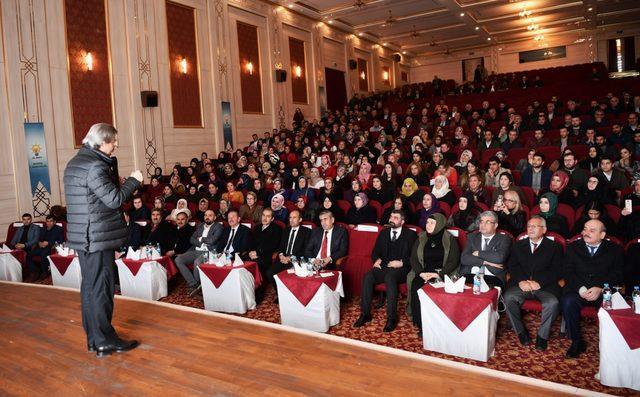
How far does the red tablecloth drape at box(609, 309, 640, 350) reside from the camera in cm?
250

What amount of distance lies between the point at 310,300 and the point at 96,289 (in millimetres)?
1575

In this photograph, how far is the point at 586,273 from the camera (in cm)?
320

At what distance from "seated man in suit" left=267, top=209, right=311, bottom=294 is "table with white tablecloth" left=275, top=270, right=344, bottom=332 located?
77 centimetres

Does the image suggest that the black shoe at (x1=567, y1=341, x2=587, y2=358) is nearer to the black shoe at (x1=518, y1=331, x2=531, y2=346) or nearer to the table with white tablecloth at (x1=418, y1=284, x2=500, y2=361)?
the black shoe at (x1=518, y1=331, x2=531, y2=346)

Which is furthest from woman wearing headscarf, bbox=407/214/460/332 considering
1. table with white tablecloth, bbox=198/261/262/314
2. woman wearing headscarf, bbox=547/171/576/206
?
woman wearing headscarf, bbox=547/171/576/206

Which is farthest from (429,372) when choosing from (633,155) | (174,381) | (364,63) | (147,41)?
(364,63)

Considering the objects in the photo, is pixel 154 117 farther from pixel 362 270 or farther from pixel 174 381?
pixel 174 381

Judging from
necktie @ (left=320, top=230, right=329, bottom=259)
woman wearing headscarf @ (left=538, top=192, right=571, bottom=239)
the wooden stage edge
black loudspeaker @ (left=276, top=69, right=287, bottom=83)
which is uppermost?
black loudspeaker @ (left=276, top=69, right=287, bottom=83)

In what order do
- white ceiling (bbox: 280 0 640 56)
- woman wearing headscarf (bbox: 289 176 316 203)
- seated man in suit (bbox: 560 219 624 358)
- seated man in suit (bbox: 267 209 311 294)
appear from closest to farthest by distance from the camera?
seated man in suit (bbox: 560 219 624 358), seated man in suit (bbox: 267 209 311 294), woman wearing headscarf (bbox: 289 176 316 203), white ceiling (bbox: 280 0 640 56)

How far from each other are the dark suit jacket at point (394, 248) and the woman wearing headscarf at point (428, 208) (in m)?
0.75

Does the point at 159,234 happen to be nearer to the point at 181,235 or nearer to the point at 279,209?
the point at 181,235

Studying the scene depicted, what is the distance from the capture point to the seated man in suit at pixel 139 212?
6492mm

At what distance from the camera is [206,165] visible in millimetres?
9094

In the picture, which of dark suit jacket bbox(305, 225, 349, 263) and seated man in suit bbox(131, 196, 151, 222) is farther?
seated man in suit bbox(131, 196, 151, 222)
